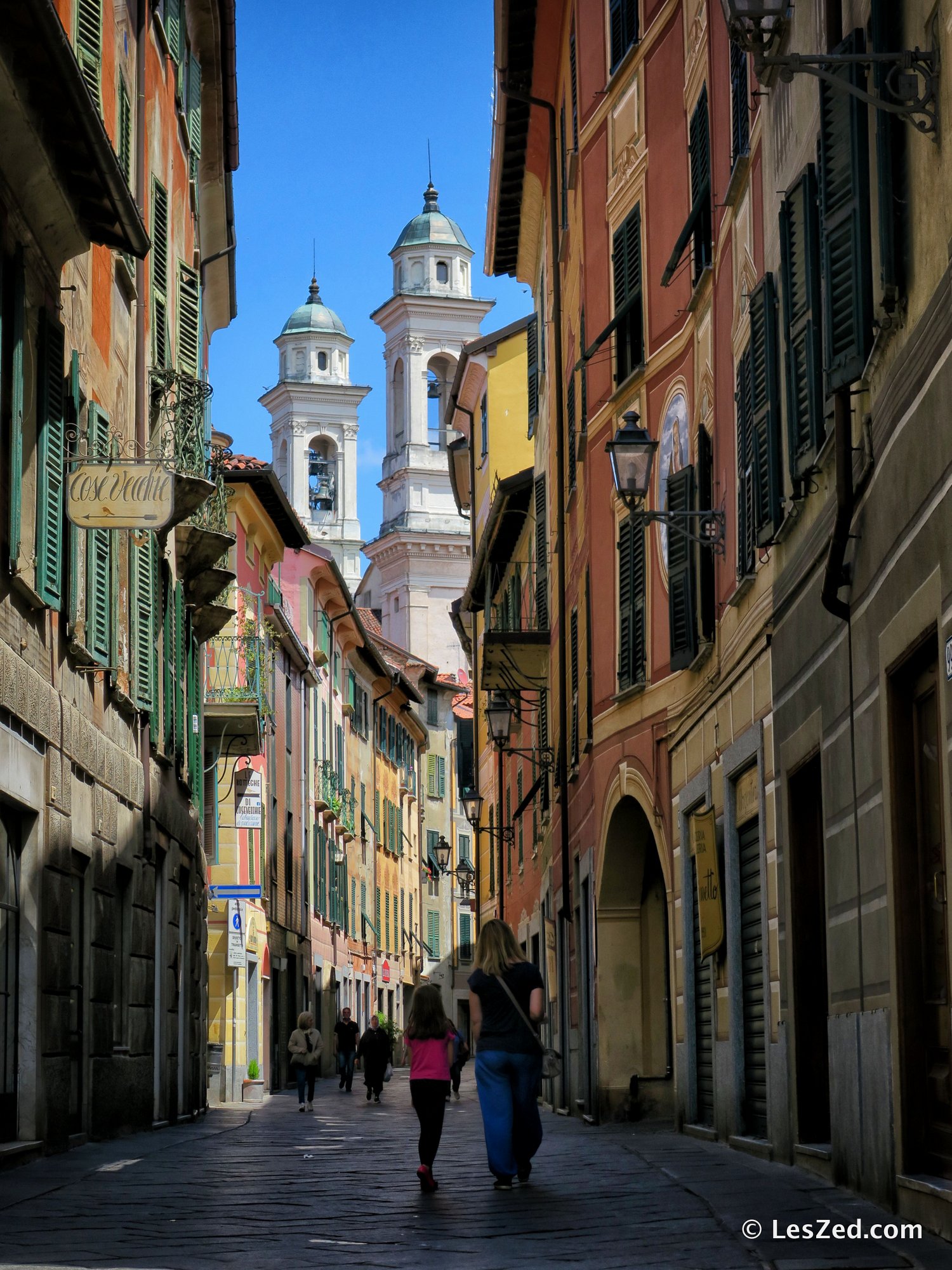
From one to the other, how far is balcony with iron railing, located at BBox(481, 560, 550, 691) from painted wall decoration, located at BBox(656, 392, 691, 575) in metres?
8.84

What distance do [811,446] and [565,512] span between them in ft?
47.6

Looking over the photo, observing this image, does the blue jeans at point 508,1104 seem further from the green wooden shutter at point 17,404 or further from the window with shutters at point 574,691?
the window with shutters at point 574,691

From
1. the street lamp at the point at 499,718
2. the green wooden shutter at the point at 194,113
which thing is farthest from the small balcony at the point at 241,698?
the green wooden shutter at the point at 194,113

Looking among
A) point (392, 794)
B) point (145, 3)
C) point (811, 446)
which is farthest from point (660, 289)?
point (392, 794)

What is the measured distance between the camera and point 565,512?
81.3 ft

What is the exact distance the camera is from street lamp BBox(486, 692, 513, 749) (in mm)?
26859

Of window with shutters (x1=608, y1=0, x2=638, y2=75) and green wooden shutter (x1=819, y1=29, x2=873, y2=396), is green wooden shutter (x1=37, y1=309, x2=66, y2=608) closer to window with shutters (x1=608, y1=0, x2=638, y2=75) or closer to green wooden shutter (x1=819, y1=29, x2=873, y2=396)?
green wooden shutter (x1=819, y1=29, x2=873, y2=396)

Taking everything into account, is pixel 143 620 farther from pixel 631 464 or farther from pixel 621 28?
pixel 621 28

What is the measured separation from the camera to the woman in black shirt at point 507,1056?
10953 mm

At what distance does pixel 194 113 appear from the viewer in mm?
23297

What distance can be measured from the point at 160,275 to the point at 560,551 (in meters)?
7.11

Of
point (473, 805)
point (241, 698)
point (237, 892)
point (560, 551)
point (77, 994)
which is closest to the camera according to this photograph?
point (77, 994)

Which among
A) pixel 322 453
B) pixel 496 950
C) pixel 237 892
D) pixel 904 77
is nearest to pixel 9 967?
pixel 496 950

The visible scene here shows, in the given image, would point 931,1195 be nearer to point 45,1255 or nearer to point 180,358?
point 45,1255
